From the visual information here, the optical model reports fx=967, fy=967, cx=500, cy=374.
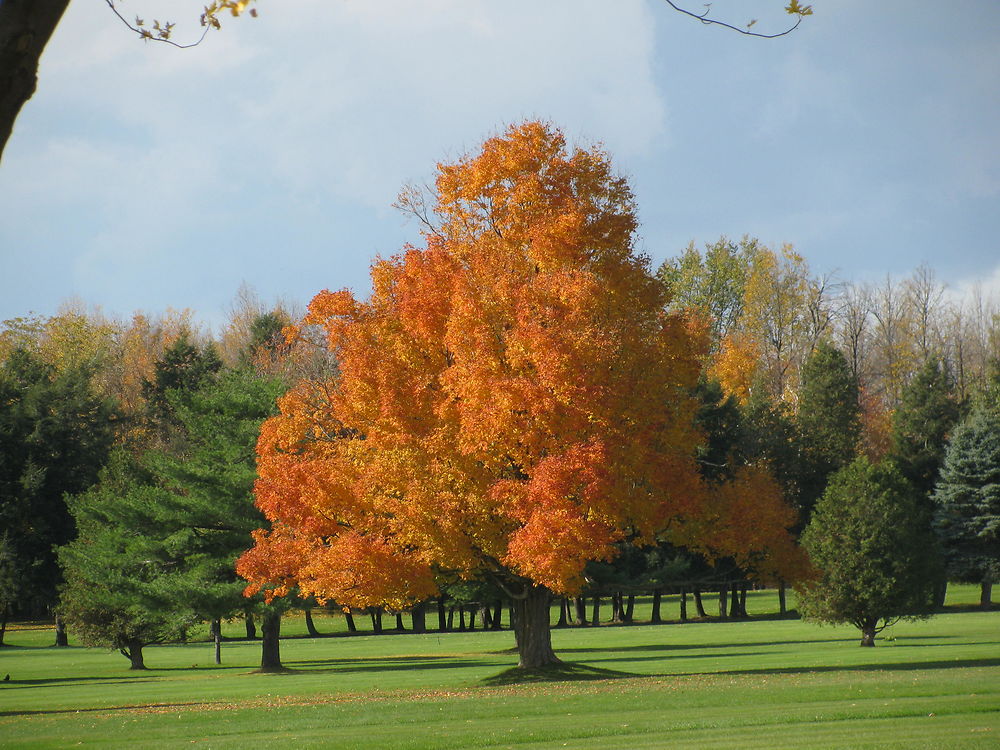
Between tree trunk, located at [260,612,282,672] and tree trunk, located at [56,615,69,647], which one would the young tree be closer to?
tree trunk, located at [260,612,282,672]

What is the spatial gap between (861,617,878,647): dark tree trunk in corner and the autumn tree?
601 inches

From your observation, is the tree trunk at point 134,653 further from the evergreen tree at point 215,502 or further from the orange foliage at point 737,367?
Answer: the orange foliage at point 737,367

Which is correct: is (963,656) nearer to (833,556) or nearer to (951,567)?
(833,556)

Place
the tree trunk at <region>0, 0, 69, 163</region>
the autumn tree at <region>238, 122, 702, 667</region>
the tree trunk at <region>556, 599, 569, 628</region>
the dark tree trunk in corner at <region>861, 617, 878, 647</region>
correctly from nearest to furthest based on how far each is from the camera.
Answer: the tree trunk at <region>0, 0, 69, 163</region>, the autumn tree at <region>238, 122, 702, 667</region>, the dark tree trunk in corner at <region>861, 617, 878, 647</region>, the tree trunk at <region>556, 599, 569, 628</region>

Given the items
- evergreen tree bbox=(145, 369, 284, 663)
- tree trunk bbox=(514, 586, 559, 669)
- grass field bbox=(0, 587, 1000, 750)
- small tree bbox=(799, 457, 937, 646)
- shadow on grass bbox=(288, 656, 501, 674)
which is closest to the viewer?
grass field bbox=(0, 587, 1000, 750)

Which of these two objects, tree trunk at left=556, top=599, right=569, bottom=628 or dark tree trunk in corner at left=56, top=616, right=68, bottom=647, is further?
tree trunk at left=556, top=599, right=569, bottom=628

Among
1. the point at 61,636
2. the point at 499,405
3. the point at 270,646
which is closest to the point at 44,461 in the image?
the point at 61,636

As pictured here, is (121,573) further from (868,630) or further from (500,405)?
(868,630)

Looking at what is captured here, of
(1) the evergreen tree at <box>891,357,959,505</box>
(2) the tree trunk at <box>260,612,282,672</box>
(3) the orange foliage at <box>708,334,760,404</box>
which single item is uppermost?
(3) the orange foliage at <box>708,334,760,404</box>

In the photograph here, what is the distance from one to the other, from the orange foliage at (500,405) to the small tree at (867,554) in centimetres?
1246

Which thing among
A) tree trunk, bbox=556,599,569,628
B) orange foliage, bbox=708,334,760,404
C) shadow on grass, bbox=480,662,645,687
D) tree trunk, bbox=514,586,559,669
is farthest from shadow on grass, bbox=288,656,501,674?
orange foliage, bbox=708,334,760,404

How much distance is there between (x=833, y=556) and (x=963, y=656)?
17.0 feet

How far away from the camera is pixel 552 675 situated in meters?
23.4

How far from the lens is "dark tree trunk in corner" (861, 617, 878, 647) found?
34.3 metres
